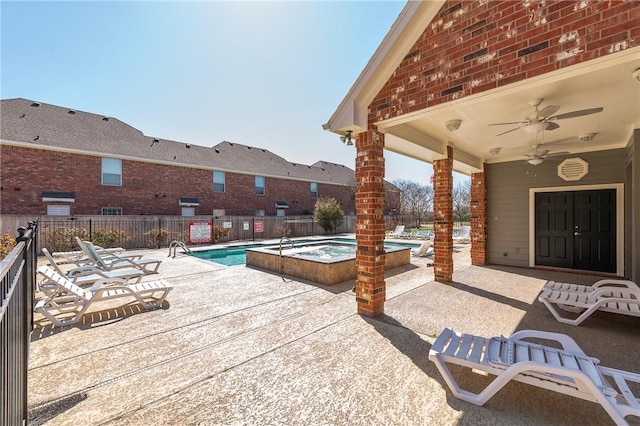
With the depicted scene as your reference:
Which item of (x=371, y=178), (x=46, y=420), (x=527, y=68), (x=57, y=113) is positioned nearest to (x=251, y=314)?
(x=46, y=420)

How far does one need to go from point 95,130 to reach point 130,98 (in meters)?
5.78

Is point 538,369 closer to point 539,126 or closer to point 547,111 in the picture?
point 547,111

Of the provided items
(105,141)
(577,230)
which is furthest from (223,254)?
(577,230)

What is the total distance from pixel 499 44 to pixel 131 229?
54.7ft

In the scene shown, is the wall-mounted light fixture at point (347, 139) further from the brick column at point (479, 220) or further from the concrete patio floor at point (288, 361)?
the brick column at point (479, 220)

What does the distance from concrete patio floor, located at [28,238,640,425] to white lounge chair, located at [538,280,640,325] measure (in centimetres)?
24

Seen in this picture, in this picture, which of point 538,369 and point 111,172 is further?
point 111,172

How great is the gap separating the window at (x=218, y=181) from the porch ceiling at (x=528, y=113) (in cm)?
1706

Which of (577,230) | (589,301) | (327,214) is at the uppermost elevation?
(327,214)

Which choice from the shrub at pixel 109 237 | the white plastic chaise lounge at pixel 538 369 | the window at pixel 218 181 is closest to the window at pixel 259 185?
the window at pixel 218 181

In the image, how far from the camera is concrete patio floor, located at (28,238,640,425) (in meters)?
2.30

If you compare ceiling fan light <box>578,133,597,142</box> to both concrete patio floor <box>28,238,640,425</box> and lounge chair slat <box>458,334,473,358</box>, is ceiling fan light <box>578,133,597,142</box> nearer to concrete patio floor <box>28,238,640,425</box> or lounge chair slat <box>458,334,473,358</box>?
concrete patio floor <box>28,238,640,425</box>

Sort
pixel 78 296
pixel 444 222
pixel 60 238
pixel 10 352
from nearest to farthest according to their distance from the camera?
pixel 10 352 → pixel 78 296 → pixel 444 222 → pixel 60 238

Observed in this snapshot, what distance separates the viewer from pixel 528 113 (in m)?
4.76
